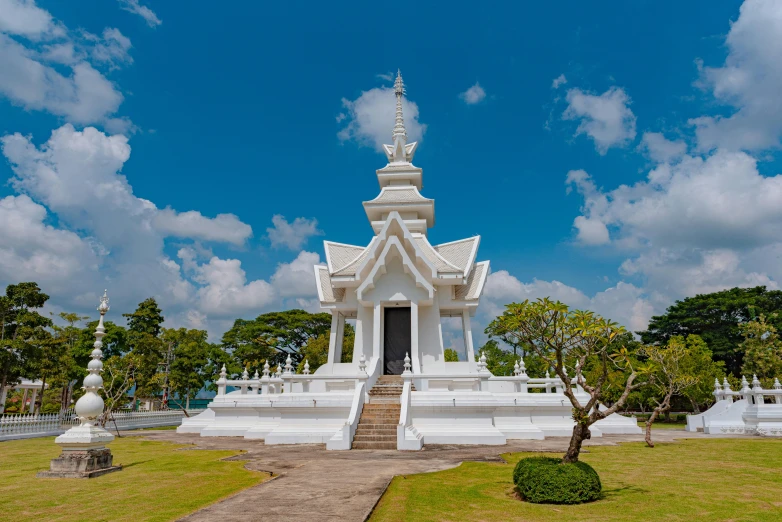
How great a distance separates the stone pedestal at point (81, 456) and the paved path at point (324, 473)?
311 centimetres

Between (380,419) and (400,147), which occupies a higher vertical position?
(400,147)

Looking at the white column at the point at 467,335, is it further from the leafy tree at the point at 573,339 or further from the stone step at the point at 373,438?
the leafy tree at the point at 573,339

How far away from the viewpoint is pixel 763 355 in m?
36.5

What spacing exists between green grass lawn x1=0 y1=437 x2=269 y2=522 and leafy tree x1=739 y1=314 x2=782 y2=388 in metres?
36.3

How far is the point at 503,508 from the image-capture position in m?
7.34

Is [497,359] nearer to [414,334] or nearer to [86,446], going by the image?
[414,334]

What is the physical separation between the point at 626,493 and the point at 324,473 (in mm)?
5544

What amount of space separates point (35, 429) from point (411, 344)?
1771 centimetres

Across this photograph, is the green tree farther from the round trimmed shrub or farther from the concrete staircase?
the round trimmed shrub

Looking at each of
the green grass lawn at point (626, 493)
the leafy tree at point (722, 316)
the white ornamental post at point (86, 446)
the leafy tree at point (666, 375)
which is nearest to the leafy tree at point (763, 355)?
the leafy tree at point (722, 316)

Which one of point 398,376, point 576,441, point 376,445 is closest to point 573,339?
point 576,441

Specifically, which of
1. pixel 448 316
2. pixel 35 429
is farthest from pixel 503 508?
pixel 35 429

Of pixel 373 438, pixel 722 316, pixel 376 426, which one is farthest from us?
pixel 722 316

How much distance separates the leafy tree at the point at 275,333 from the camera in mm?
58750
